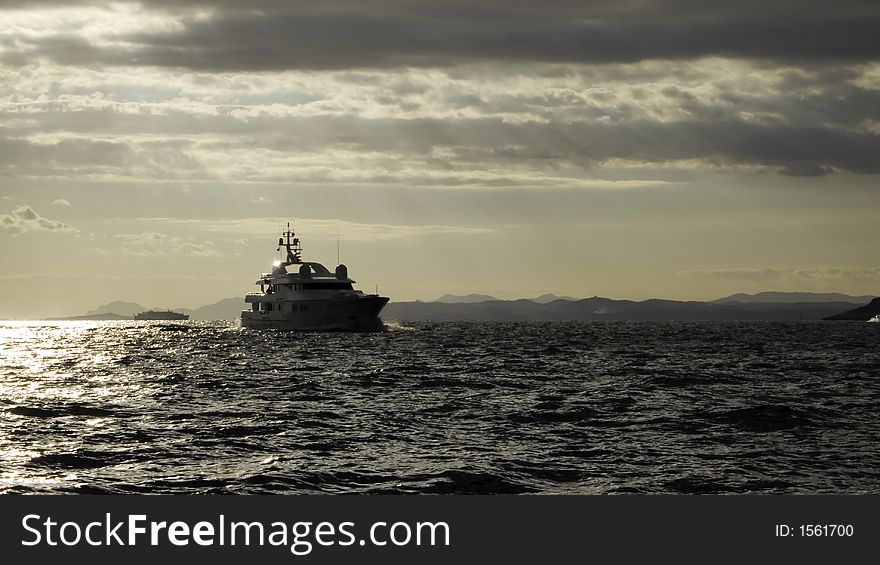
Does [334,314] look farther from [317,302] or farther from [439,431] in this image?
[439,431]

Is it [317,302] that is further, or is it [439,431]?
[317,302]

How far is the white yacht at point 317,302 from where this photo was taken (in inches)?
4934

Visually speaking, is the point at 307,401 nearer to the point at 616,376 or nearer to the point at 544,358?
the point at 616,376

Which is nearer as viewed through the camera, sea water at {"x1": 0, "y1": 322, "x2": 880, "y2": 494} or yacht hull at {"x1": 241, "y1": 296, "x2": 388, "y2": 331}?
sea water at {"x1": 0, "y1": 322, "x2": 880, "y2": 494}

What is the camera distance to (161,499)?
A: 1633 cm

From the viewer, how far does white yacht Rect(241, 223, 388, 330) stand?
125312mm

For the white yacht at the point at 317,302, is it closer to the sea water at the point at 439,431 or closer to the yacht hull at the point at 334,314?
the yacht hull at the point at 334,314

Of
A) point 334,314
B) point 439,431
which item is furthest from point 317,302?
point 439,431

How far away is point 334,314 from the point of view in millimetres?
125562

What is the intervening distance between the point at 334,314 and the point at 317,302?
9.57 ft

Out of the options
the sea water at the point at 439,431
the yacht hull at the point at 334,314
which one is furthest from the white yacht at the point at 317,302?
the sea water at the point at 439,431

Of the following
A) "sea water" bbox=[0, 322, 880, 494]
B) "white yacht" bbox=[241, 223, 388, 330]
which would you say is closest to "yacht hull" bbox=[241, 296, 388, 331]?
"white yacht" bbox=[241, 223, 388, 330]

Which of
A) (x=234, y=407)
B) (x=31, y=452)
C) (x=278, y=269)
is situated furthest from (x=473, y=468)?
(x=278, y=269)

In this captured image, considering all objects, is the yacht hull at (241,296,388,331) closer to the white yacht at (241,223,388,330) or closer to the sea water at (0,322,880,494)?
the white yacht at (241,223,388,330)
